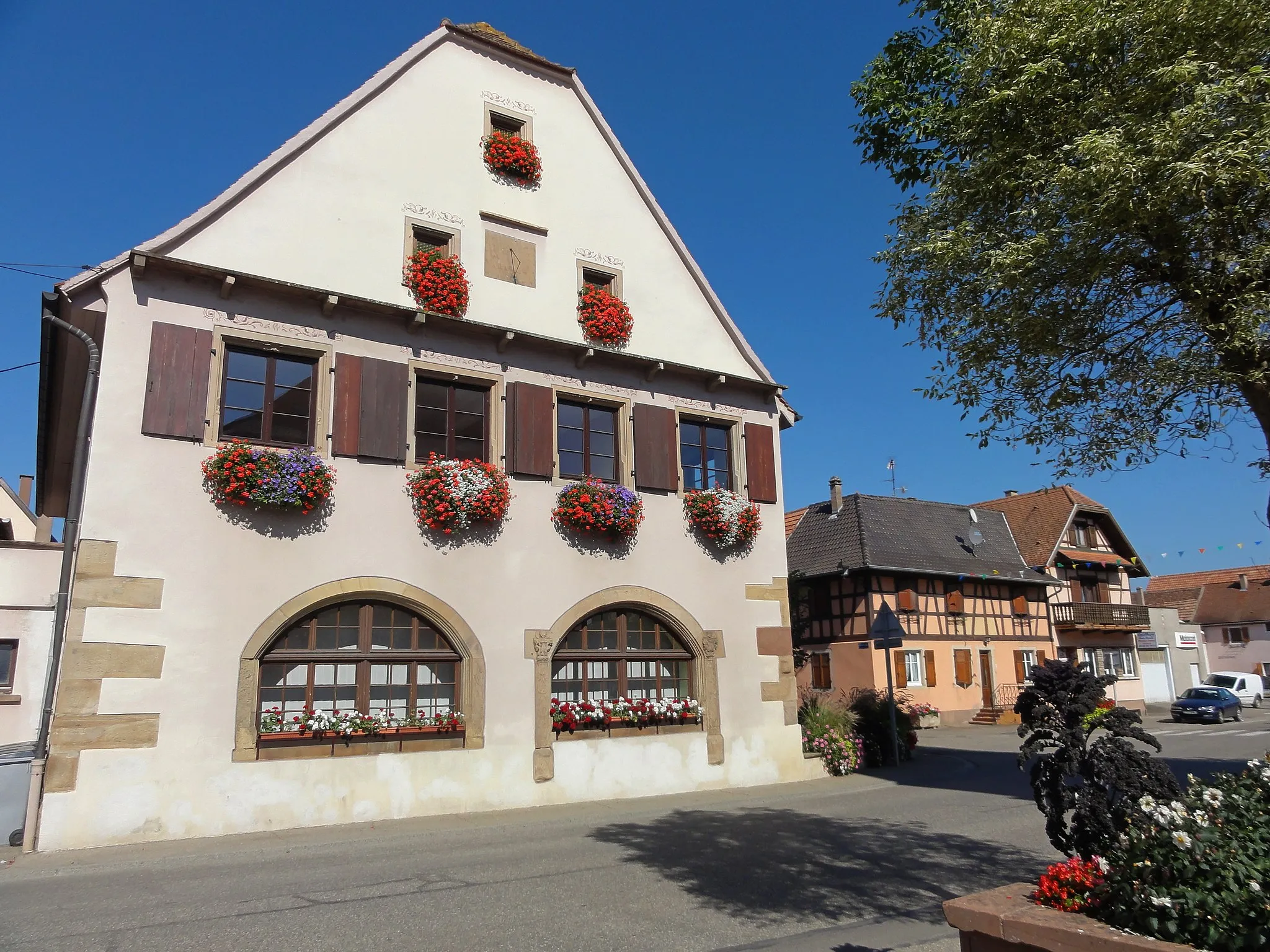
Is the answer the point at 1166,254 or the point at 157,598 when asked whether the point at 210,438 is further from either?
the point at 1166,254

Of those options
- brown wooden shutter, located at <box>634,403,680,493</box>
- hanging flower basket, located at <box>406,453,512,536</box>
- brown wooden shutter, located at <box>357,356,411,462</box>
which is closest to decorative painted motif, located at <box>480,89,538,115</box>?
brown wooden shutter, located at <box>357,356,411,462</box>

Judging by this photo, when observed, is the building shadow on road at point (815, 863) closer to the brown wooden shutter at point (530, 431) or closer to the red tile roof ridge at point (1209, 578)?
the brown wooden shutter at point (530, 431)

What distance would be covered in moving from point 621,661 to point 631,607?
2.77ft

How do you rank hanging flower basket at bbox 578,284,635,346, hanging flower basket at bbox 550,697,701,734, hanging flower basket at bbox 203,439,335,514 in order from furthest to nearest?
hanging flower basket at bbox 578,284,635,346, hanging flower basket at bbox 550,697,701,734, hanging flower basket at bbox 203,439,335,514

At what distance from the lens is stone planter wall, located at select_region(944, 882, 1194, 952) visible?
391cm

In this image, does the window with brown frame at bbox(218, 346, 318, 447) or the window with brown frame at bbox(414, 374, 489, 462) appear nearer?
the window with brown frame at bbox(218, 346, 318, 447)

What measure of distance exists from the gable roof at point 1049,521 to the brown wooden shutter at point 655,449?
81.9 feet

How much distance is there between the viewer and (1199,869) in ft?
13.2

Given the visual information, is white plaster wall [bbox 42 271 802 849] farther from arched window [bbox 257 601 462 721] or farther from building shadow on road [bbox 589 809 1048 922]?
building shadow on road [bbox 589 809 1048 922]

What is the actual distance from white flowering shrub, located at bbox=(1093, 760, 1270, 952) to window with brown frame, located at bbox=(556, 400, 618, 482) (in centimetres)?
1031

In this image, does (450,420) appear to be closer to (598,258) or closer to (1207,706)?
(598,258)

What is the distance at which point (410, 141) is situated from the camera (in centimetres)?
1359

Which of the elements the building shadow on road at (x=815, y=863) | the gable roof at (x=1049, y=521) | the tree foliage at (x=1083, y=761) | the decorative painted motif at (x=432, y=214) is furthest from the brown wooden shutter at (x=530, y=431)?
the gable roof at (x=1049, y=521)

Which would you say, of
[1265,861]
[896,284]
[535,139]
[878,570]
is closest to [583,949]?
[1265,861]
